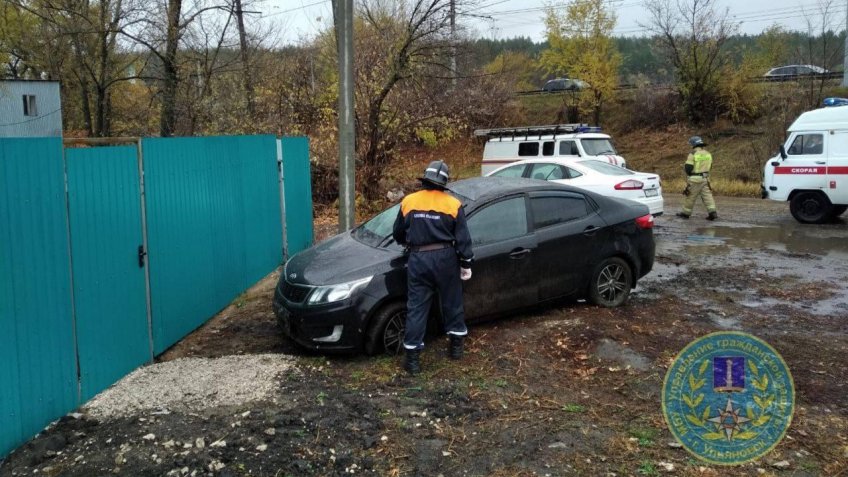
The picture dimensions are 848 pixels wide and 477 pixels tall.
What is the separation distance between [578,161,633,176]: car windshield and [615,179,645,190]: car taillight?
1.57 ft

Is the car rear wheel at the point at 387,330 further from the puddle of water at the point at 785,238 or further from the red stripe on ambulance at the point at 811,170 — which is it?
the red stripe on ambulance at the point at 811,170

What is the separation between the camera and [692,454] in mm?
3771

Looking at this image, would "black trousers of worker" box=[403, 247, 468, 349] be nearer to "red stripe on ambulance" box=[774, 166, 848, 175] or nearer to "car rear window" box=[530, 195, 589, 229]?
"car rear window" box=[530, 195, 589, 229]

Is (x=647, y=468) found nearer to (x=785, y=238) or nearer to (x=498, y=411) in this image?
(x=498, y=411)

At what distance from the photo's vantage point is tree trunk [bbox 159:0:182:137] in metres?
14.4

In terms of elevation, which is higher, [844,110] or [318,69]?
[318,69]

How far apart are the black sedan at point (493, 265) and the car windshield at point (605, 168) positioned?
513 centimetres

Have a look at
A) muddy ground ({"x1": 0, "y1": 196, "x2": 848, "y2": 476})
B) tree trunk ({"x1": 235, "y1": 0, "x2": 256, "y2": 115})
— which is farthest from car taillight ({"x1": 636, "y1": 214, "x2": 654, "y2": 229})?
tree trunk ({"x1": 235, "y1": 0, "x2": 256, "y2": 115})

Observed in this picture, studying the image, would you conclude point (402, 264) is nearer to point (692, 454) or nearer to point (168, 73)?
point (692, 454)

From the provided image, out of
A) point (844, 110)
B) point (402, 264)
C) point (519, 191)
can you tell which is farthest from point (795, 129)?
point (402, 264)

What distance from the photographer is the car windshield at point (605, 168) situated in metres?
12.1

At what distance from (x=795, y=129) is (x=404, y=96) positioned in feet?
28.2

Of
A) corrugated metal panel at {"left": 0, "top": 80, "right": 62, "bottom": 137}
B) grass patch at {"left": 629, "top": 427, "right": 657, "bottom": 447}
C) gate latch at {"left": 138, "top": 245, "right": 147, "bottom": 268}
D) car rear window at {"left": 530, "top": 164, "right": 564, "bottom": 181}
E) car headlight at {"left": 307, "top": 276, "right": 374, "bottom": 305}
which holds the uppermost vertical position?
corrugated metal panel at {"left": 0, "top": 80, "right": 62, "bottom": 137}

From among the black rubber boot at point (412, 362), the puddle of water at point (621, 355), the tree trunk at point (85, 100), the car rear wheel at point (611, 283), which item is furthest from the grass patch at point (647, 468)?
the tree trunk at point (85, 100)
